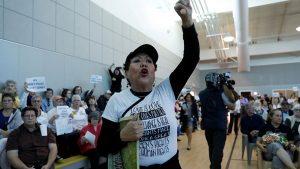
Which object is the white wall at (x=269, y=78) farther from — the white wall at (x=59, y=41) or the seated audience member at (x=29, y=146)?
the seated audience member at (x=29, y=146)

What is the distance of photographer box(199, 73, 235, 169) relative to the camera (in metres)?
3.65

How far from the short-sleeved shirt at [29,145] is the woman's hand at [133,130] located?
101 inches

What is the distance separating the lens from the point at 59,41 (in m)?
5.42

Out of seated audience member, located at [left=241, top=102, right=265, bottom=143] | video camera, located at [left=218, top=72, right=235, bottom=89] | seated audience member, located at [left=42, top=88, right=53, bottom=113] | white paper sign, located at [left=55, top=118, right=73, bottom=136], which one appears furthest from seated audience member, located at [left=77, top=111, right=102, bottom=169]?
seated audience member, located at [left=241, top=102, right=265, bottom=143]

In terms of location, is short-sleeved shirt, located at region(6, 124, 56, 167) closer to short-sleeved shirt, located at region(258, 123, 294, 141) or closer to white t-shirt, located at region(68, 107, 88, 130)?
white t-shirt, located at region(68, 107, 88, 130)

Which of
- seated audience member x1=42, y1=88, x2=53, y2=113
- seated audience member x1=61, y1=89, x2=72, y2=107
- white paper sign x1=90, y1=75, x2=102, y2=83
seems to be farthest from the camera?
white paper sign x1=90, y1=75, x2=102, y2=83

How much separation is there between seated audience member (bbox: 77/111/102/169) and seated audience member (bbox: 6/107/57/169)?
91 cm

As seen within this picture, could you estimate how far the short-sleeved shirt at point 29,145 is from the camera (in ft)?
10.6

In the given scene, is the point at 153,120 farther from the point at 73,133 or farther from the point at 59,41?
the point at 59,41

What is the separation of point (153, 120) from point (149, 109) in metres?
0.06

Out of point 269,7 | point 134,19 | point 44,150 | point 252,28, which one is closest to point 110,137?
point 44,150

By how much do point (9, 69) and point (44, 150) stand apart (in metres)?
1.65

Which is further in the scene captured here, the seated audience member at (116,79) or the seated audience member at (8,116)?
the seated audience member at (116,79)

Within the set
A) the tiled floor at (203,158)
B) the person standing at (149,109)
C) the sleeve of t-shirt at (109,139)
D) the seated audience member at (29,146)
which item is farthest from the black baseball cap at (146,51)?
the tiled floor at (203,158)
